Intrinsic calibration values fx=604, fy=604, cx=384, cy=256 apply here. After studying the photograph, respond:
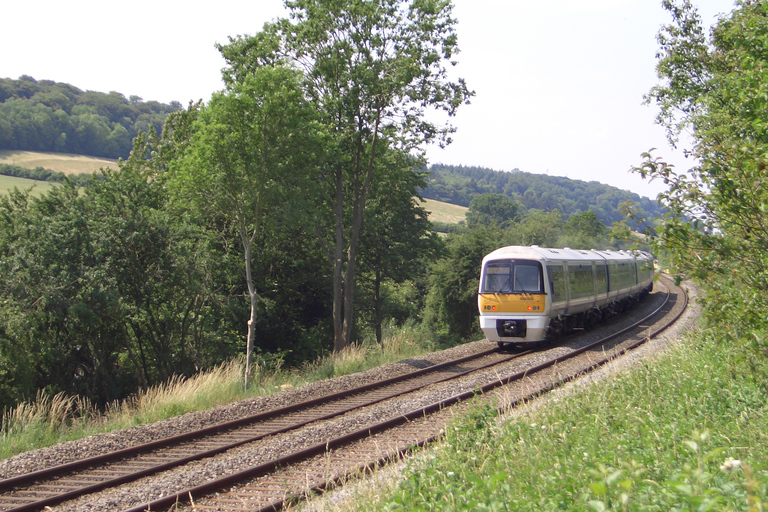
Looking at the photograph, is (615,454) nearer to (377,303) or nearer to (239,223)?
(239,223)

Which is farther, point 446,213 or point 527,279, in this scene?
point 446,213

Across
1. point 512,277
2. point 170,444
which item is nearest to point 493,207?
point 512,277

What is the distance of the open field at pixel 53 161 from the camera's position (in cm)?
7556

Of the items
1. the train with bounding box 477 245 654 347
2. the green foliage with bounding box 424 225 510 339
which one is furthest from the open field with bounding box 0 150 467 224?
the train with bounding box 477 245 654 347

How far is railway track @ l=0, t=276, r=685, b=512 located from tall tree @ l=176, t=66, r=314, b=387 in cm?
424

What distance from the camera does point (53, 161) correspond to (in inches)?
3157

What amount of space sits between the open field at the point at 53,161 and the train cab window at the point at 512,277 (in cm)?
6756

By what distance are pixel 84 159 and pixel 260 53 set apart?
7803 cm

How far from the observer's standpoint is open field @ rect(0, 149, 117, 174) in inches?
2975

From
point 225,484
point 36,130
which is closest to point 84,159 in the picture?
point 36,130

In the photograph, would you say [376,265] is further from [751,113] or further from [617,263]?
[751,113]

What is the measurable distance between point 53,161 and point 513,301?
261ft

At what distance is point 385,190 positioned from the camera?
29.3 m

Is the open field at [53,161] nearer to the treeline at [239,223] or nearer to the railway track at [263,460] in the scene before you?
the treeline at [239,223]
